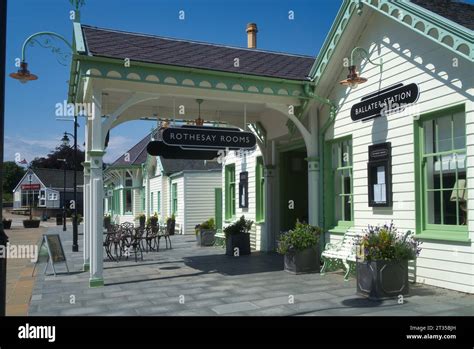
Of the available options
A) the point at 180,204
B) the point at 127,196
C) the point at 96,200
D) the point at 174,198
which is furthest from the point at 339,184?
the point at 127,196

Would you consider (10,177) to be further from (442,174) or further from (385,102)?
(442,174)

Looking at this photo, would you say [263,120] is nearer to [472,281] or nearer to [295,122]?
[295,122]

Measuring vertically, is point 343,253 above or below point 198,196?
below

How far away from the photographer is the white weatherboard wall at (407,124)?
7.37 metres

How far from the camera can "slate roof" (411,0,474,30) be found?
26.9 feet

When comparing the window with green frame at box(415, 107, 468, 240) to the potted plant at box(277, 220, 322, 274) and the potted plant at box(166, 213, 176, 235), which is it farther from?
the potted plant at box(166, 213, 176, 235)

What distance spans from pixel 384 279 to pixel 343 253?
7.76ft

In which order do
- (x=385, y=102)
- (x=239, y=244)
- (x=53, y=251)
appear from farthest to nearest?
(x=239, y=244) → (x=53, y=251) → (x=385, y=102)

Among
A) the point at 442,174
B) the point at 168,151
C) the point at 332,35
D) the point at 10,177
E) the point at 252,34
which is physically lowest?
the point at 442,174

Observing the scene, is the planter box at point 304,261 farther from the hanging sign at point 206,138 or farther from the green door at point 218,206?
the green door at point 218,206

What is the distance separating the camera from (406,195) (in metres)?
8.51

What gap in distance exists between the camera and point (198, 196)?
80.2 ft

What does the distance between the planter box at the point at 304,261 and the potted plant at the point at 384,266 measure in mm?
2637
